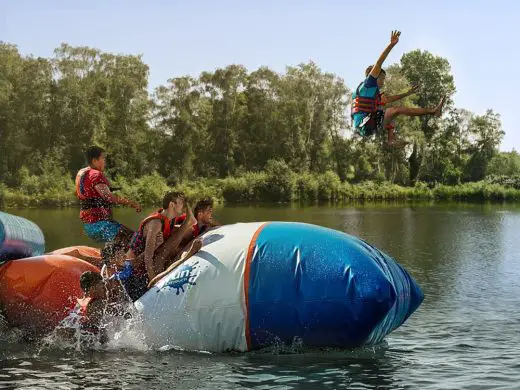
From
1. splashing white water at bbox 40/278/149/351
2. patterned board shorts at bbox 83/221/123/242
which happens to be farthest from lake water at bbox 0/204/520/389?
patterned board shorts at bbox 83/221/123/242

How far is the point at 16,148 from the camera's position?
63688 millimetres

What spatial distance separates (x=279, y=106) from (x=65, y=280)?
200 ft

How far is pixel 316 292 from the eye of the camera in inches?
372

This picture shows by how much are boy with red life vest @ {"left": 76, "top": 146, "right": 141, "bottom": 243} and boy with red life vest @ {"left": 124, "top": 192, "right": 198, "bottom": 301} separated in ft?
1.05

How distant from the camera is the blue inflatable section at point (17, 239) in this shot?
35.7ft

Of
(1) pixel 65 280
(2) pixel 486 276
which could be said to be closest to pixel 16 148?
(2) pixel 486 276

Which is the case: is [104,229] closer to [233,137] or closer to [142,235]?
[142,235]

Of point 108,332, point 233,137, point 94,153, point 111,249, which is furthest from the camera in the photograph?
point 233,137

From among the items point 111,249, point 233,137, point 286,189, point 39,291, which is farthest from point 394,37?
point 233,137

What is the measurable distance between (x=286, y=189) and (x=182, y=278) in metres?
54.8

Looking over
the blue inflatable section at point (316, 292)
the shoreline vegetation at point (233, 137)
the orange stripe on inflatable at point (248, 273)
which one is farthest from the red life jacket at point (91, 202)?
the shoreline vegetation at point (233, 137)

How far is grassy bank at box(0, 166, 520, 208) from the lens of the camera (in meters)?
58.9

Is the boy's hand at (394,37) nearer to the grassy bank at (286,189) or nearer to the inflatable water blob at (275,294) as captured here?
the inflatable water blob at (275,294)

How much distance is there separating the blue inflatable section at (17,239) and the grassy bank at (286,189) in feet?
153
